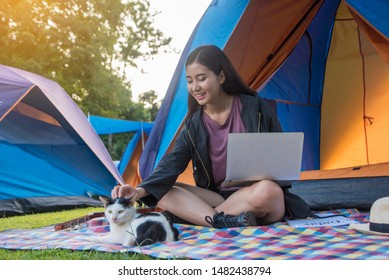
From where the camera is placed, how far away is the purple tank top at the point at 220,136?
2158 millimetres

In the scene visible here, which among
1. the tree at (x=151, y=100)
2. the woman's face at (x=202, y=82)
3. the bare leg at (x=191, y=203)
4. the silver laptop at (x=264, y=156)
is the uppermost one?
the tree at (x=151, y=100)

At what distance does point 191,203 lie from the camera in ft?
6.81

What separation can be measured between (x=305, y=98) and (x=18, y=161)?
2302 millimetres

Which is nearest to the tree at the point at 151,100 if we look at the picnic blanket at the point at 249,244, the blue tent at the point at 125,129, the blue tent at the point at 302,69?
the blue tent at the point at 125,129

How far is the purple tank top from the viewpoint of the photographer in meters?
2.16

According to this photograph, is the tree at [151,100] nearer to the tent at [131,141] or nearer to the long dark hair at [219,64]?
the tent at [131,141]

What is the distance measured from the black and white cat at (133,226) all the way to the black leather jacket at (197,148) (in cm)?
21

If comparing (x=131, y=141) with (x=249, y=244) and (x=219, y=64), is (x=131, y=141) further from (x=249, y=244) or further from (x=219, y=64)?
(x=249, y=244)

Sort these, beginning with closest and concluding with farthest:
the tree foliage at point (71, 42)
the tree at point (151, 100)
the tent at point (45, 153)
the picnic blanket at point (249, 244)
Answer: the picnic blanket at point (249, 244) → the tent at point (45, 153) → the tree foliage at point (71, 42) → the tree at point (151, 100)

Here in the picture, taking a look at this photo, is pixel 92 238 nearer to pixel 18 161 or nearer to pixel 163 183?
pixel 163 183

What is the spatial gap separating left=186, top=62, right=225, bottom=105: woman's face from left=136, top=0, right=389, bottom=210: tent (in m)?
0.77

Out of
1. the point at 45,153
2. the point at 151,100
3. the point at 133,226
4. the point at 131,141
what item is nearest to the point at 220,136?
the point at 133,226

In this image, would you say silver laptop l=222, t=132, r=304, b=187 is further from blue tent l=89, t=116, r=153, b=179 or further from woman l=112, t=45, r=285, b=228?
blue tent l=89, t=116, r=153, b=179
